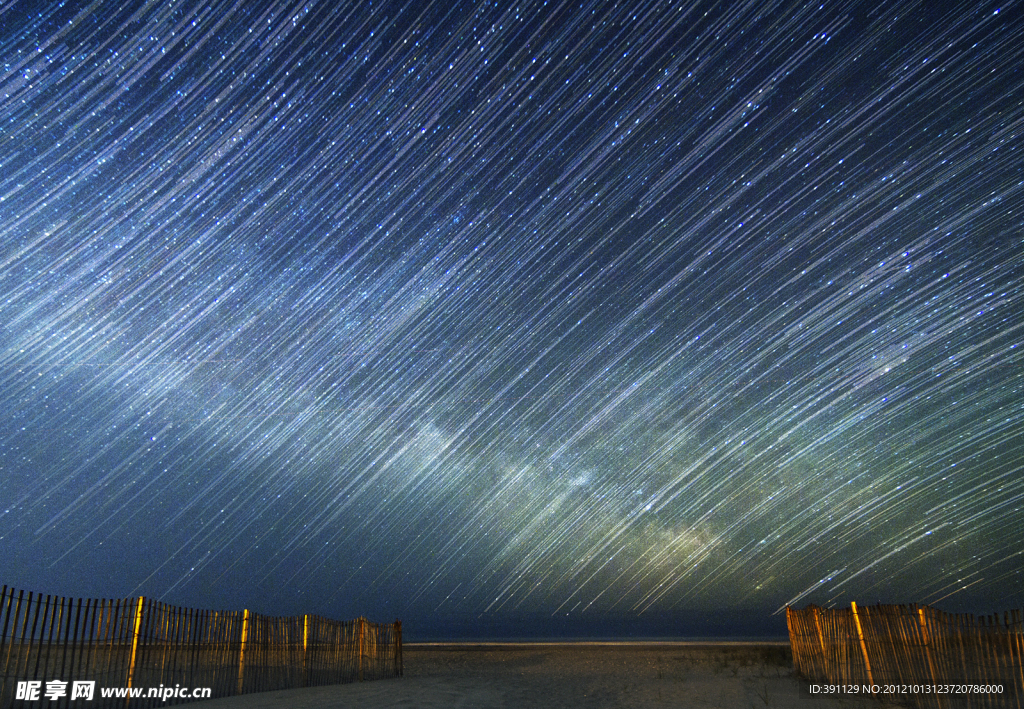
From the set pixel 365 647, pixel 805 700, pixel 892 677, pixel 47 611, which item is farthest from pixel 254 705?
pixel 892 677

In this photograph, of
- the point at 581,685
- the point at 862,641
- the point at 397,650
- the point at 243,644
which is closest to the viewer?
the point at 862,641

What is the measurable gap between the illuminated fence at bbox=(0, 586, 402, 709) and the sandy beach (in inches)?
23.1

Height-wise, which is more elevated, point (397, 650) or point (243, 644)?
point (397, 650)

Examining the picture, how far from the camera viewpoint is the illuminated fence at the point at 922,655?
9.08 meters

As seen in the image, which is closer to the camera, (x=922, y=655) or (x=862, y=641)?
(x=922, y=655)

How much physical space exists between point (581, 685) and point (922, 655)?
7587 millimetres

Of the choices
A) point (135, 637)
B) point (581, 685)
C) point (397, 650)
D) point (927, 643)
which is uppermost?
point (397, 650)

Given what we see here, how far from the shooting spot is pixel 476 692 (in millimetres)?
14078

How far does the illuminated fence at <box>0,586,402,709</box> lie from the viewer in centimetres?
909

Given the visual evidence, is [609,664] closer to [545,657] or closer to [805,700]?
[545,657]

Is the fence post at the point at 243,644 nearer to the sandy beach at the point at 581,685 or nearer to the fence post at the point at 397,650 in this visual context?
the sandy beach at the point at 581,685

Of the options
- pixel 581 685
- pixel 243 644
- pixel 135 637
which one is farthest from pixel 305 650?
pixel 581 685

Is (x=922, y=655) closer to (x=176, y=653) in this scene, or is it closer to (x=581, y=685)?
(x=581, y=685)

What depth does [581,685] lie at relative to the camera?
15664 millimetres
